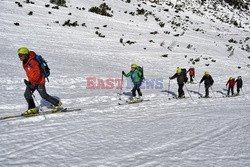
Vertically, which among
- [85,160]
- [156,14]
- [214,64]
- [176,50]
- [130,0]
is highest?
[130,0]

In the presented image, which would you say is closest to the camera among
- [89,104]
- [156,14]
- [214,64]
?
[89,104]

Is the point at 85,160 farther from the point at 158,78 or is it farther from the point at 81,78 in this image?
the point at 158,78

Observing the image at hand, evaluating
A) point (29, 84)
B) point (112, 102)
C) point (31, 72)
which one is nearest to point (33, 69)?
point (31, 72)

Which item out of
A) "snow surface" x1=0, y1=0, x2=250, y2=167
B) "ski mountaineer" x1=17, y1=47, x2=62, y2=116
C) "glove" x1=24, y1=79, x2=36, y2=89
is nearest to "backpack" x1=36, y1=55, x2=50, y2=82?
"ski mountaineer" x1=17, y1=47, x2=62, y2=116

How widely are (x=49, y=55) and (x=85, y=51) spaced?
11.2ft

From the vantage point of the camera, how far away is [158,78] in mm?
17125

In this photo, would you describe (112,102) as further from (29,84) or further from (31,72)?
(31,72)

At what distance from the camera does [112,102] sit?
10062 mm

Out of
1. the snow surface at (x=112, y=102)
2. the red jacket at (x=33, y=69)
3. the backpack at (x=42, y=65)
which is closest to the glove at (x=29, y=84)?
the red jacket at (x=33, y=69)

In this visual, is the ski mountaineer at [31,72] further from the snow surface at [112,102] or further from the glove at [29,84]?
the snow surface at [112,102]

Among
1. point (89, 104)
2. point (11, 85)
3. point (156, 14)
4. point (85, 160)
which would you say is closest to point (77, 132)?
point (85, 160)

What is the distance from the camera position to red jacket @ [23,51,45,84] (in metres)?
5.90

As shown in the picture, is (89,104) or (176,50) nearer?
(89,104)

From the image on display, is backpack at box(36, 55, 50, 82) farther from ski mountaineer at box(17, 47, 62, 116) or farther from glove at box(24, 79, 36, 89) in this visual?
glove at box(24, 79, 36, 89)
